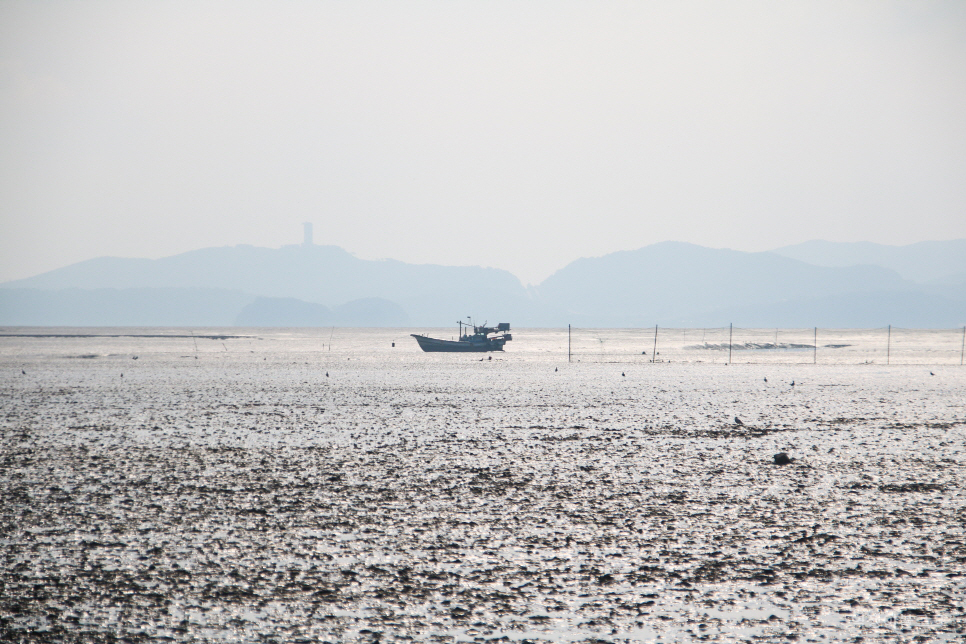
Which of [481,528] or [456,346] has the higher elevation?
[456,346]

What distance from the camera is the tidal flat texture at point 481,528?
895 centimetres

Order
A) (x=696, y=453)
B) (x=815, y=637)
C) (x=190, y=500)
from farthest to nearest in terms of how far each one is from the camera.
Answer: (x=696, y=453), (x=190, y=500), (x=815, y=637)

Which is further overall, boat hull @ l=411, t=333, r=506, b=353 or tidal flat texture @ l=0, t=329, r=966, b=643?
boat hull @ l=411, t=333, r=506, b=353

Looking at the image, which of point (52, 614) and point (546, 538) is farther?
point (546, 538)

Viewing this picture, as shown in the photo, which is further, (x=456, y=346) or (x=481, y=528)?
(x=456, y=346)

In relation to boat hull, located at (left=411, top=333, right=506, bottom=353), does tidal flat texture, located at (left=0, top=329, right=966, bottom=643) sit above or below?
below

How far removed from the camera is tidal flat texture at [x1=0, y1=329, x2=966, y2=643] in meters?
8.95

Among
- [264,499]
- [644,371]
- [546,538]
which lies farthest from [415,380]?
[546,538]

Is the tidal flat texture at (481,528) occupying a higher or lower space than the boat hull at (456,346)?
lower

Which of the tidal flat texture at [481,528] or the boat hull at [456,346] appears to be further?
the boat hull at [456,346]

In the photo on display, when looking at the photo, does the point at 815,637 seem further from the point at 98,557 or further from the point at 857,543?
the point at 98,557

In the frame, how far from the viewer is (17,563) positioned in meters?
10.9

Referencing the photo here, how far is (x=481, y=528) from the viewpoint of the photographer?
12.8 meters

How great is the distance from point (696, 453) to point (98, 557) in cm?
1381
